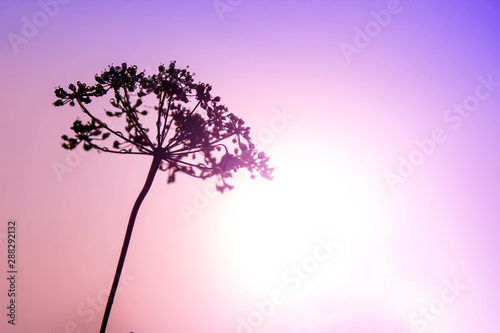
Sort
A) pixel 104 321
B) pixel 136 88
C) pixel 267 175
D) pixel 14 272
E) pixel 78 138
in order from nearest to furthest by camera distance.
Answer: pixel 104 321 → pixel 78 138 → pixel 136 88 → pixel 267 175 → pixel 14 272

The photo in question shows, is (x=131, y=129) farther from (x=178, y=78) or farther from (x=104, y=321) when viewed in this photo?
(x=104, y=321)

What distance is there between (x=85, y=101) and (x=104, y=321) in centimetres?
421

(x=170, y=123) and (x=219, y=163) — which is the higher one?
(x=170, y=123)

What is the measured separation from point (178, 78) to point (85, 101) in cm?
192

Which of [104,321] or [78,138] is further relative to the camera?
[78,138]

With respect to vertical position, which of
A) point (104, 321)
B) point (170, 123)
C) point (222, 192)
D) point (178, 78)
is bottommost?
point (104, 321)

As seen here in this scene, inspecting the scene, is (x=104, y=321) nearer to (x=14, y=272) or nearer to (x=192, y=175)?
Answer: (x=192, y=175)

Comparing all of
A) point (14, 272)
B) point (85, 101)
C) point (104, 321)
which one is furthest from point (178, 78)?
point (14, 272)

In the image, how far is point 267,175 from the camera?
855 centimetres

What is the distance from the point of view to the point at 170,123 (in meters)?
7.83

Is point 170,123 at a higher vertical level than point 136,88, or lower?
lower

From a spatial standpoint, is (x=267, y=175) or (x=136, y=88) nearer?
(x=136, y=88)

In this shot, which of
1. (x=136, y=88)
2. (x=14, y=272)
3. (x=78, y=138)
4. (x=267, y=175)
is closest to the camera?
(x=78, y=138)

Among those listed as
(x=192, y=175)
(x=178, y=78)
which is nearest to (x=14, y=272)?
(x=192, y=175)
